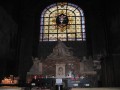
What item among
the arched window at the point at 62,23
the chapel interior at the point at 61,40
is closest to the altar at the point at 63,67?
the chapel interior at the point at 61,40

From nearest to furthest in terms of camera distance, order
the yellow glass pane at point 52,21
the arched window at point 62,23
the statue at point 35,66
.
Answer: the statue at point 35,66 → the arched window at point 62,23 → the yellow glass pane at point 52,21

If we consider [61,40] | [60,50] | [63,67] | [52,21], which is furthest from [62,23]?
[63,67]

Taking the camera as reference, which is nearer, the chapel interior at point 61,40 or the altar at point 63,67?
the chapel interior at point 61,40

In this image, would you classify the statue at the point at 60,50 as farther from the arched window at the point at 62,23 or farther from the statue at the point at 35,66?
the arched window at the point at 62,23

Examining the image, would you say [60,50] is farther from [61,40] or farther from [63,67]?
[61,40]

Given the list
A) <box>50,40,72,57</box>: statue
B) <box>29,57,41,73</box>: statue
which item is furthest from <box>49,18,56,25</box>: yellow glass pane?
<box>29,57,41,73</box>: statue

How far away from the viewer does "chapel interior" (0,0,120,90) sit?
1110 cm

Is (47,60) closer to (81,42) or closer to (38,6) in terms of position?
(81,42)

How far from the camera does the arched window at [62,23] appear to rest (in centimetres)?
1348

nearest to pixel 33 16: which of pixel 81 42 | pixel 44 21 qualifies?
pixel 44 21

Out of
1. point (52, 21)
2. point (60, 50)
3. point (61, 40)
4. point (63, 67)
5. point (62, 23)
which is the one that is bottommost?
point (63, 67)

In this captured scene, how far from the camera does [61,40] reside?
520 inches

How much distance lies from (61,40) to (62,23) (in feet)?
4.11

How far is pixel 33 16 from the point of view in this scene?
13.9 m
